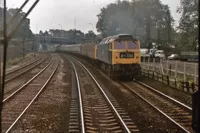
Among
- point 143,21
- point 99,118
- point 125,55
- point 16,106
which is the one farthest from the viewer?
point 143,21

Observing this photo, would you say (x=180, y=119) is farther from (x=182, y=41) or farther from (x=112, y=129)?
(x=182, y=41)

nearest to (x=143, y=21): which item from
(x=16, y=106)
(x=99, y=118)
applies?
(x=16, y=106)

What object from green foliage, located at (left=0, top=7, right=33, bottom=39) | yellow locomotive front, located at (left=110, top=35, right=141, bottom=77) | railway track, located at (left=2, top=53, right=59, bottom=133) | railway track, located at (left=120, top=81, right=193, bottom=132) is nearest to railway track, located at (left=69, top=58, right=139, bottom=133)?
railway track, located at (left=120, top=81, right=193, bottom=132)

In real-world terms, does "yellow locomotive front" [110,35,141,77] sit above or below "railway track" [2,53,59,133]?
above

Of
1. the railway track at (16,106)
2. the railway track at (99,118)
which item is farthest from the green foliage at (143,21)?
the railway track at (99,118)

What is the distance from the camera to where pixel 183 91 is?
59.2ft

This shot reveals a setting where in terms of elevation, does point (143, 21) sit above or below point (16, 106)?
above

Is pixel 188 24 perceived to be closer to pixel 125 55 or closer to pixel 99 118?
pixel 125 55

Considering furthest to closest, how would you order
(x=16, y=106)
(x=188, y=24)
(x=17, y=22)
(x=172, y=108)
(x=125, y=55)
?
(x=188, y=24) < (x=125, y=55) < (x=16, y=106) < (x=172, y=108) < (x=17, y=22)

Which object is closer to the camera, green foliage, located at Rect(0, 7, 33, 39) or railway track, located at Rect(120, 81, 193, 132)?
green foliage, located at Rect(0, 7, 33, 39)

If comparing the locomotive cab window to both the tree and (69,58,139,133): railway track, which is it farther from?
the tree

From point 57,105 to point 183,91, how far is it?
7050mm

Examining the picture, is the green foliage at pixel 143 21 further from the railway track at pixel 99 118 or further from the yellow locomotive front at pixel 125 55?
the railway track at pixel 99 118

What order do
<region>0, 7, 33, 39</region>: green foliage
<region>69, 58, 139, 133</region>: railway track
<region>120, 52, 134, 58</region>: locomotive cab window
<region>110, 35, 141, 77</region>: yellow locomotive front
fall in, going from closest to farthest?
<region>0, 7, 33, 39</region>: green foliage, <region>69, 58, 139, 133</region>: railway track, <region>110, 35, 141, 77</region>: yellow locomotive front, <region>120, 52, 134, 58</region>: locomotive cab window
